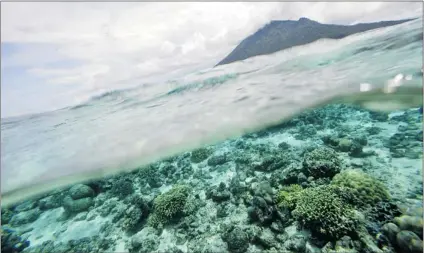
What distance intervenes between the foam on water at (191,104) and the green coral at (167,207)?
9.32m

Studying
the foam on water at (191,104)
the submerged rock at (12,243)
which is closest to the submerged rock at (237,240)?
the submerged rock at (12,243)

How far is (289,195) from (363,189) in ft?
7.93

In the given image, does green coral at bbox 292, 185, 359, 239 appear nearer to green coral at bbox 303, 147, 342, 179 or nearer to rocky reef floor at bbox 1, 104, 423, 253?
rocky reef floor at bbox 1, 104, 423, 253

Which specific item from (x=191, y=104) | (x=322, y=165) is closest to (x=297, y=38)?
(x=191, y=104)

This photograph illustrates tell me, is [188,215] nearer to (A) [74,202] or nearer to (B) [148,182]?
(B) [148,182]

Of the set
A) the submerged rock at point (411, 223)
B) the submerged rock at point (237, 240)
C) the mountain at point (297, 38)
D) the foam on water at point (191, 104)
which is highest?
the mountain at point (297, 38)

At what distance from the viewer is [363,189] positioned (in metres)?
7.04

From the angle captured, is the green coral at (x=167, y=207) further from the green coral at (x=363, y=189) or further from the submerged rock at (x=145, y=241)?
the green coral at (x=363, y=189)

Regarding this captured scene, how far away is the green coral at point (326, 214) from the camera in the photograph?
6199 millimetres

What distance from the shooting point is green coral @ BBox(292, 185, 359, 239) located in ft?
20.3

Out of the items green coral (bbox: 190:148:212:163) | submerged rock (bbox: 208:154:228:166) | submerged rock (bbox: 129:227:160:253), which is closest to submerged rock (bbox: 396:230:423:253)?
submerged rock (bbox: 129:227:160:253)

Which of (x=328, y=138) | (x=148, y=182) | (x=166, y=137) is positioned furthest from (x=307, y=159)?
(x=166, y=137)

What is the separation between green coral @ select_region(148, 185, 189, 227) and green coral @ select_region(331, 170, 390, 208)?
6.22 metres

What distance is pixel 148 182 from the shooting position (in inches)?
518
